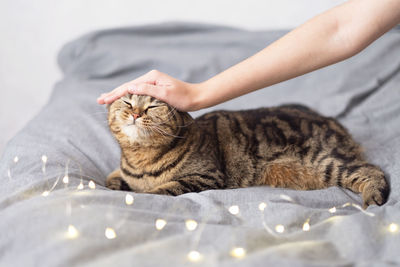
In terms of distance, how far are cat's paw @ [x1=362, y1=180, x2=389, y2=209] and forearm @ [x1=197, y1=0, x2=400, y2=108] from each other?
46 cm

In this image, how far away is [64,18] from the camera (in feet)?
8.79

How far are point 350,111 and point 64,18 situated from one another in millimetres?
2002

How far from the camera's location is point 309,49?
1.29 meters

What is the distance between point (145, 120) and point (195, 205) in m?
0.37

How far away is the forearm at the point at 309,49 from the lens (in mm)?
1243

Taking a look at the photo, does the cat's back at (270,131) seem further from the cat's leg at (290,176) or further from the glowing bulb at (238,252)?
the glowing bulb at (238,252)

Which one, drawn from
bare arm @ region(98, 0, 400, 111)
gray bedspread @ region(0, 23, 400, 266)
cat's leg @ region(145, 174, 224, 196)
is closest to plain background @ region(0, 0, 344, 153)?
gray bedspread @ region(0, 23, 400, 266)

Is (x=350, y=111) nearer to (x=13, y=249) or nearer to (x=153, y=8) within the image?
(x=153, y=8)

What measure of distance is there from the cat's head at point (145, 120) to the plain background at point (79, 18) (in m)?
1.49

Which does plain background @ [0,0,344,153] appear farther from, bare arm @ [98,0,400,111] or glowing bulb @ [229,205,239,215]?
glowing bulb @ [229,205,239,215]

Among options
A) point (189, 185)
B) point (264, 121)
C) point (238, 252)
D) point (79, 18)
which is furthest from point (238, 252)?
point (79, 18)

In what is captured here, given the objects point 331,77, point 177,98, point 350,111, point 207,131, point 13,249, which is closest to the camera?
point 13,249

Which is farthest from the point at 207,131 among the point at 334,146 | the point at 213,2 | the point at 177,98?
the point at 213,2

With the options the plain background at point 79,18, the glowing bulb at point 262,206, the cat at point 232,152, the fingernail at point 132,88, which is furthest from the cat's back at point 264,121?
the plain background at point 79,18
